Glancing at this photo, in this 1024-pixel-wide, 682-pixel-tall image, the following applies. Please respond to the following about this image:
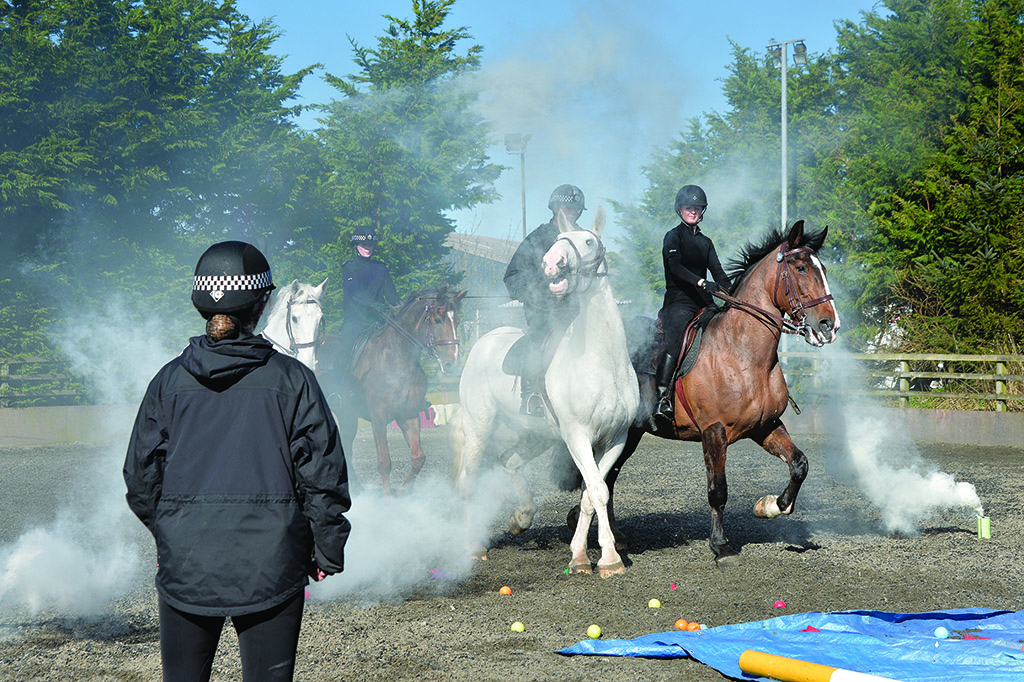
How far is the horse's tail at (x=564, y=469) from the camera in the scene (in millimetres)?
8359

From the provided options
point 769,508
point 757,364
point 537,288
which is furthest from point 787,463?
point 537,288

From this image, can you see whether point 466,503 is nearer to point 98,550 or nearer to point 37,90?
point 98,550

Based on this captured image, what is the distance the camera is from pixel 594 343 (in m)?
7.17

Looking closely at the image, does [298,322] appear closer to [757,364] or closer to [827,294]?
[757,364]

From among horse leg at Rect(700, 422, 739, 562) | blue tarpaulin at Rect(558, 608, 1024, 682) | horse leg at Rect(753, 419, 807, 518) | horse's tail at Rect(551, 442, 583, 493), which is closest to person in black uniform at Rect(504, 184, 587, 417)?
horse's tail at Rect(551, 442, 583, 493)

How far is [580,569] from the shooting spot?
712 centimetres

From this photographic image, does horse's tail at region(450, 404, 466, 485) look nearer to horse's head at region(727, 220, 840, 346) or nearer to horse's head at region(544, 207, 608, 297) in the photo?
horse's head at region(544, 207, 608, 297)

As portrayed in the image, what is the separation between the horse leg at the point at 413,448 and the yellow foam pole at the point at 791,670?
6.12 m

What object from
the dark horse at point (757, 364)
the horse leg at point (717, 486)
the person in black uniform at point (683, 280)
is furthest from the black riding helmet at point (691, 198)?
the horse leg at point (717, 486)

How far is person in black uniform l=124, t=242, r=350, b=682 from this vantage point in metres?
3.03

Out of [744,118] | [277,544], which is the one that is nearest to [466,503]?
[277,544]

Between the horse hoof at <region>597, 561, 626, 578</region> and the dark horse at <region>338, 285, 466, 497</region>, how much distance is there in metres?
4.01

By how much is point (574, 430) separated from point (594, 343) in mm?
691

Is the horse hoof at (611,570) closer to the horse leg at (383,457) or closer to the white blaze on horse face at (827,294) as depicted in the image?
the white blaze on horse face at (827,294)
